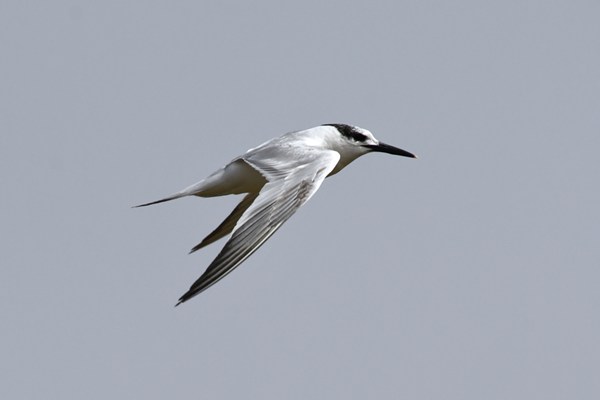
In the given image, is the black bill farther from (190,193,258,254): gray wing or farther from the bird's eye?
(190,193,258,254): gray wing

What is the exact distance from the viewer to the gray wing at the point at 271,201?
9906 mm

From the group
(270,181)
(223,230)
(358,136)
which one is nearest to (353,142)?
(358,136)

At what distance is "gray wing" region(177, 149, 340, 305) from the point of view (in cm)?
991

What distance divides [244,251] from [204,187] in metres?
3.02

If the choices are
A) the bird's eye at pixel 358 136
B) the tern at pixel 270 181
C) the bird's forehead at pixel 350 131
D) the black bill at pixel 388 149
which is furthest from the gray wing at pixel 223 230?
the black bill at pixel 388 149

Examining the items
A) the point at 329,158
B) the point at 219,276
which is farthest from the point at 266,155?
the point at 219,276

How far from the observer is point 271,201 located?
35.9 feet

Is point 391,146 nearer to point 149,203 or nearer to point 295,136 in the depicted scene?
point 295,136

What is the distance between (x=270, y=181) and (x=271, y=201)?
779mm

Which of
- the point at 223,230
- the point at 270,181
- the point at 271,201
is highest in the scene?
the point at 270,181

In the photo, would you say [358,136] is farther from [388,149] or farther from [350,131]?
[388,149]

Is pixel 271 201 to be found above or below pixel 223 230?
above

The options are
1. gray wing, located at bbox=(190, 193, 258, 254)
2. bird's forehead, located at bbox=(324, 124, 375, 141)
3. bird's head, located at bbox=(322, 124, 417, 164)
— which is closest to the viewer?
gray wing, located at bbox=(190, 193, 258, 254)

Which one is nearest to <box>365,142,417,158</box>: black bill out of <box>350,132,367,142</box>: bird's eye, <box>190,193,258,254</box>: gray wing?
<box>350,132,367,142</box>: bird's eye
